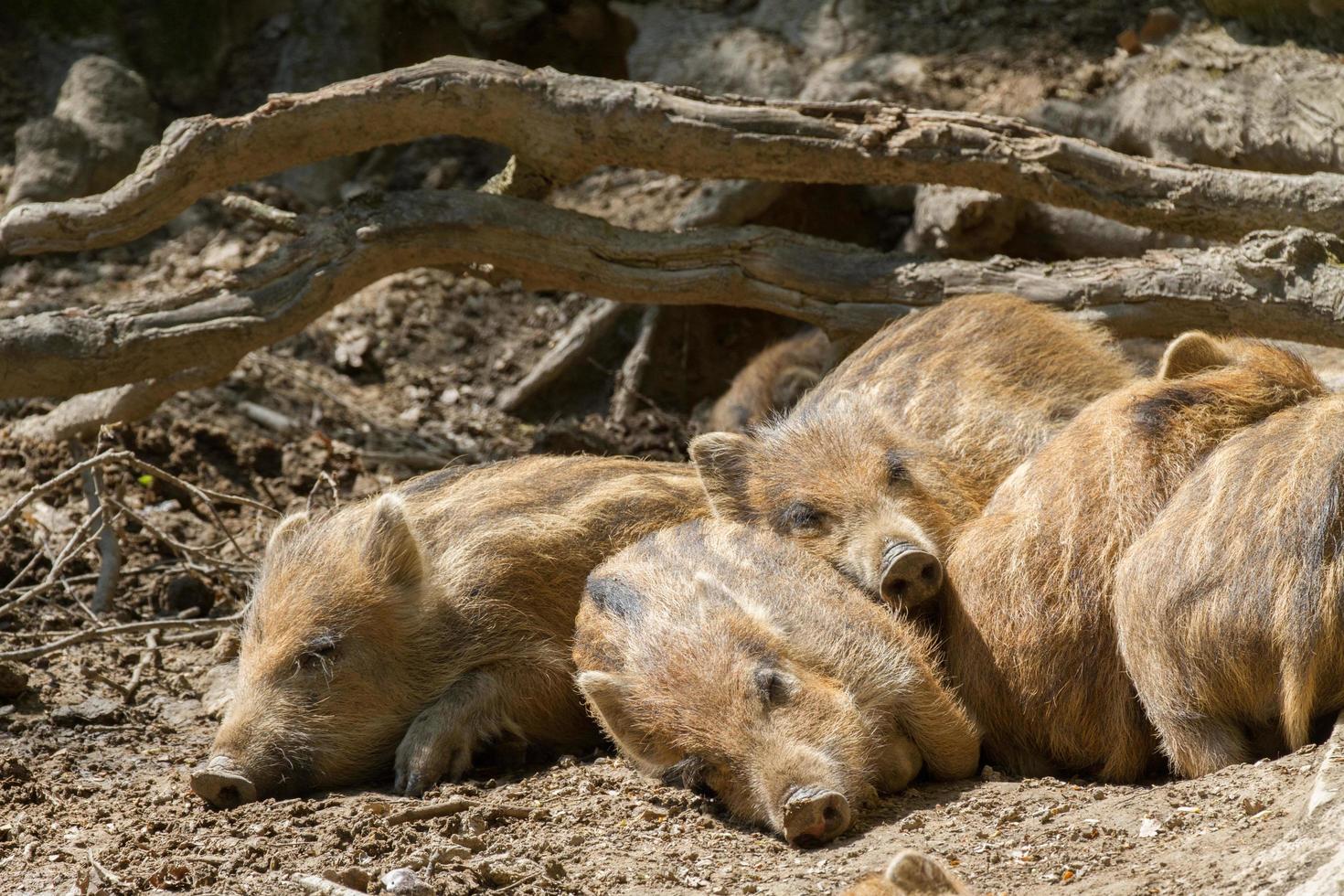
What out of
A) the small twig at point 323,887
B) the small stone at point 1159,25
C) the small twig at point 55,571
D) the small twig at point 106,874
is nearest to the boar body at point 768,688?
the small twig at point 323,887

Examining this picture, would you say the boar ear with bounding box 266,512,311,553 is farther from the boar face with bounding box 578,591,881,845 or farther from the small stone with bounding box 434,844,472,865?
the small stone with bounding box 434,844,472,865

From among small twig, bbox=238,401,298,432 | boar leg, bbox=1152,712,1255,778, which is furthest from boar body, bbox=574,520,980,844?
small twig, bbox=238,401,298,432

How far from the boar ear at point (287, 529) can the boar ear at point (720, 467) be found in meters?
1.37

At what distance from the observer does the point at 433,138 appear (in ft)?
30.8

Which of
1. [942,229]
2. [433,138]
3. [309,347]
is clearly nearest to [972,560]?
[942,229]

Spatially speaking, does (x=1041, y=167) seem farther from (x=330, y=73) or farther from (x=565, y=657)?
(x=330, y=73)

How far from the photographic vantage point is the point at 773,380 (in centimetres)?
757

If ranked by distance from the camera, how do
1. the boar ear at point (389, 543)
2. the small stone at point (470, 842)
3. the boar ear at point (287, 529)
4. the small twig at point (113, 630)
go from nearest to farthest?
the small stone at point (470, 842) → the boar ear at point (389, 543) → the small twig at point (113, 630) → the boar ear at point (287, 529)

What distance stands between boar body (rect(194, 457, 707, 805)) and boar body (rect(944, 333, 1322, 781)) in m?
1.32

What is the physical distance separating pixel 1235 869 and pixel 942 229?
4.66 metres

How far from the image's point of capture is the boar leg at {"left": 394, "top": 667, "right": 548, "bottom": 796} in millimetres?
4445

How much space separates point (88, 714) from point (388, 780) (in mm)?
1126

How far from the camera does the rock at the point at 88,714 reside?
4.90 m

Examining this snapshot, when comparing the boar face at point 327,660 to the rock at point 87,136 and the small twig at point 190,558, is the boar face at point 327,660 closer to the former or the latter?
the small twig at point 190,558
